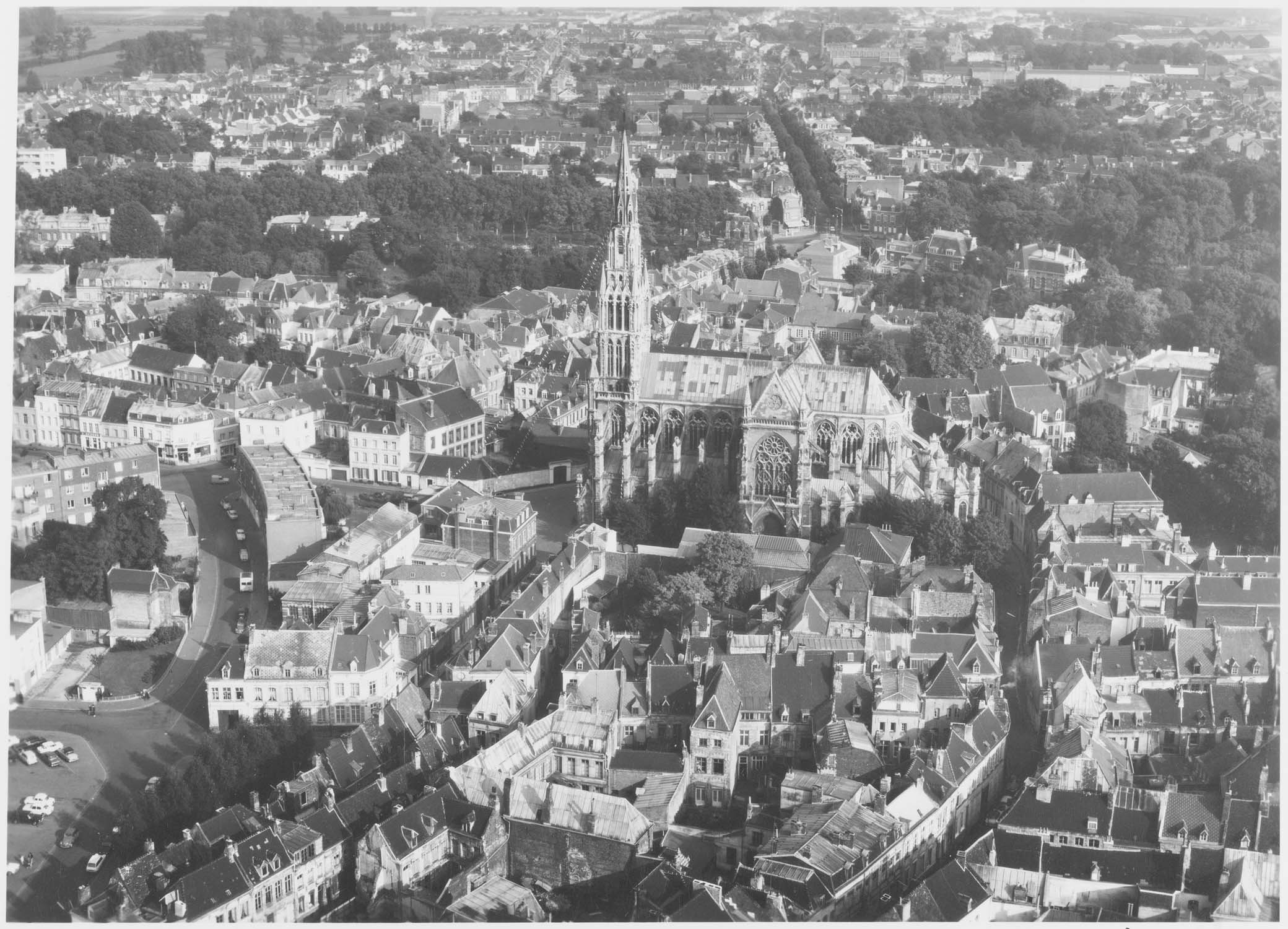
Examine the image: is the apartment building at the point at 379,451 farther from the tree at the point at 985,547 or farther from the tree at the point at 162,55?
the tree at the point at 162,55

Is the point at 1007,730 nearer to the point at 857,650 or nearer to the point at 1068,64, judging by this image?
the point at 857,650

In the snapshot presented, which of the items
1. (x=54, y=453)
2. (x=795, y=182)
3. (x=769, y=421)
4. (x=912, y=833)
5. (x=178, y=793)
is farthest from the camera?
(x=795, y=182)

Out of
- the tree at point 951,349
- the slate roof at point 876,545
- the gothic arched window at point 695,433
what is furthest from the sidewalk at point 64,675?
the tree at point 951,349

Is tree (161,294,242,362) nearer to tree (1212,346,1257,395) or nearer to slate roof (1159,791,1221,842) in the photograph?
tree (1212,346,1257,395)

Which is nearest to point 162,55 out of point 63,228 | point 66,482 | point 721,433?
point 63,228

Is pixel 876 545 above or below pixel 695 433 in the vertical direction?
below

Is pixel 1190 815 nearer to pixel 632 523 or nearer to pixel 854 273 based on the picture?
pixel 632 523

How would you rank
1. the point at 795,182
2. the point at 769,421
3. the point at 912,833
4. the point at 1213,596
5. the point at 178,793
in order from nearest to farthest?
the point at 912,833 → the point at 178,793 → the point at 1213,596 → the point at 769,421 → the point at 795,182

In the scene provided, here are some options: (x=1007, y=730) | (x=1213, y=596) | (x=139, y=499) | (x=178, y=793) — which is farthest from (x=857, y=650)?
(x=139, y=499)
